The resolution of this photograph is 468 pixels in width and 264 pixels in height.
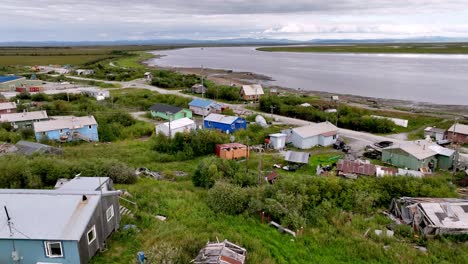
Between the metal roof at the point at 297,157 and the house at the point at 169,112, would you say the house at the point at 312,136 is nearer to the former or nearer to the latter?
the metal roof at the point at 297,157

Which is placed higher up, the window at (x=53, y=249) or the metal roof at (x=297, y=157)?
the window at (x=53, y=249)

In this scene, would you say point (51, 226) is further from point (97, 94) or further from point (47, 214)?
point (97, 94)

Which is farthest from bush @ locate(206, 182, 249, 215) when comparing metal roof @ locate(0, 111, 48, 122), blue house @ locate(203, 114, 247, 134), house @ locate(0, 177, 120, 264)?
metal roof @ locate(0, 111, 48, 122)

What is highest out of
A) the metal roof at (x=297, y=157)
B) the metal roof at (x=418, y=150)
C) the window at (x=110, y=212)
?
the window at (x=110, y=212)

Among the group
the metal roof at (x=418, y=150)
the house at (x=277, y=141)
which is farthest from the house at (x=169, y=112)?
the metal roof at (x=418, y=150)

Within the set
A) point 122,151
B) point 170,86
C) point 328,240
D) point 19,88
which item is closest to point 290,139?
point 122,151

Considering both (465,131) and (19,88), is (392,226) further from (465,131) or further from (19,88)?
(19,88)
